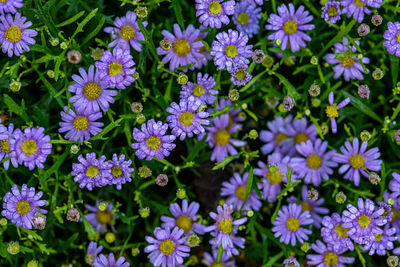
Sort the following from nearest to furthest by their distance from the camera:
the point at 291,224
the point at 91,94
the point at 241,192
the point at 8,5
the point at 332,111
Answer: the point at 8,5
the point at 91,94
the point at 332,111
the point at 291,224
the point at 241,192

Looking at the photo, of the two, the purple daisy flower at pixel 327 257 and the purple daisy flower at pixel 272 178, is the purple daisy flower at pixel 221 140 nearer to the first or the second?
the purple daisy flower at pixel 272 178

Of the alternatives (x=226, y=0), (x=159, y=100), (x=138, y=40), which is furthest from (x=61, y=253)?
(x=226, y=0)

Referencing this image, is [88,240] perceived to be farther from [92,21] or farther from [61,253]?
[92,21]

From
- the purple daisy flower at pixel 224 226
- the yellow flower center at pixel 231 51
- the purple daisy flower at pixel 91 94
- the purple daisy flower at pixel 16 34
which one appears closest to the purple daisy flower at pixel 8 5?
the purple daisy flower at pixel 16 34

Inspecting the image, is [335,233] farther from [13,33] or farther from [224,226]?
[13,33]

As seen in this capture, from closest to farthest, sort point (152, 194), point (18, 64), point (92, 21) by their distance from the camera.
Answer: point (18, 64) → point (92, 21) → point (152, 194)

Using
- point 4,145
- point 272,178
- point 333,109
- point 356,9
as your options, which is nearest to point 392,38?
point 356,9
